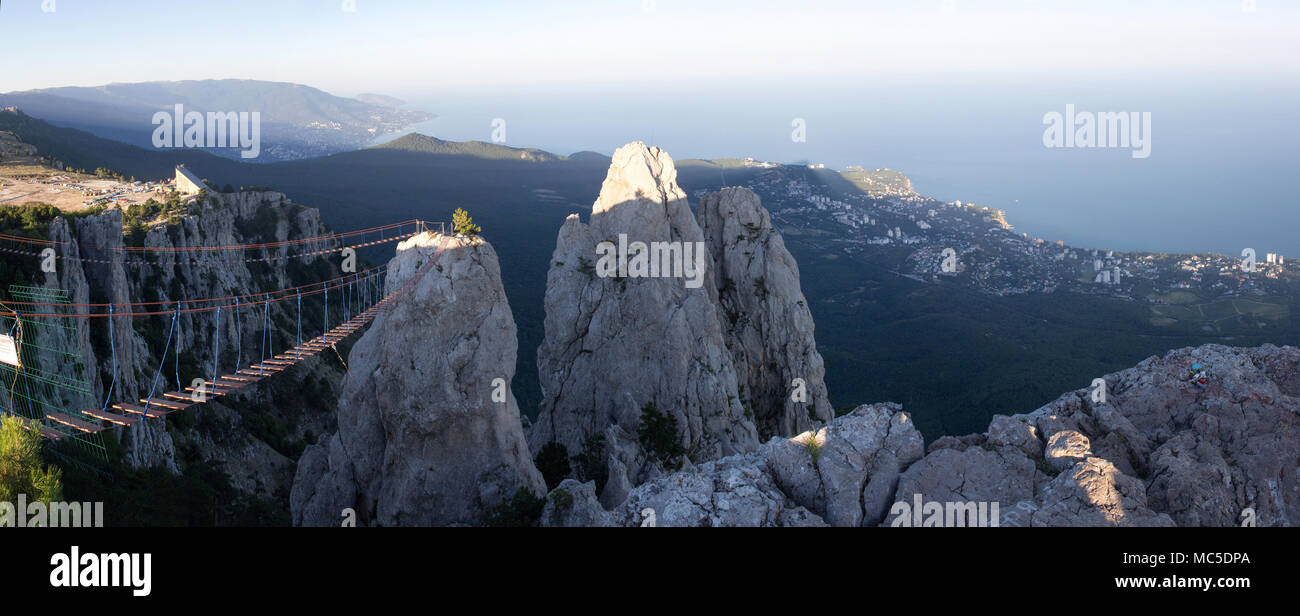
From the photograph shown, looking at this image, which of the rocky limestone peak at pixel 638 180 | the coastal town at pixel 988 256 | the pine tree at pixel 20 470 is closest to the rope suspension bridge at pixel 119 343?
the pine tree at pixel 20 470

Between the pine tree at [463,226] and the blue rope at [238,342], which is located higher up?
the pine tree at [463,226]

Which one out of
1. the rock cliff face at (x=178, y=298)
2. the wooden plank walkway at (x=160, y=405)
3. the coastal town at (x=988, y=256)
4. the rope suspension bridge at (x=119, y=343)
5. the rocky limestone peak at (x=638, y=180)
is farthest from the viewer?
the coastal town at (x=988, y=256)

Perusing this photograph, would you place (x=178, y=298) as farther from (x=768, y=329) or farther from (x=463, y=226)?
(x=768, y=329)

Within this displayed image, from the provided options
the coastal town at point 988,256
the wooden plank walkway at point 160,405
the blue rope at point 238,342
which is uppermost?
the coastal town at point 988,256

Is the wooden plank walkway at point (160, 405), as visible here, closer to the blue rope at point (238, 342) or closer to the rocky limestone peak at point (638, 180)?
the rocky limestone peak at point (638, 180)

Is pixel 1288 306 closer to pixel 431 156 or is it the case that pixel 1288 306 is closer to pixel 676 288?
pixel 676 288
